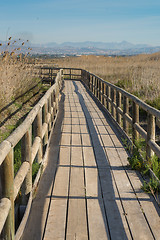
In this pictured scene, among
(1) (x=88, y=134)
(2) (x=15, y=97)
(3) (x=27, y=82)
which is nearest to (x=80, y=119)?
(1) (x=88, y=134)

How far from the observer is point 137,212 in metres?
3.37

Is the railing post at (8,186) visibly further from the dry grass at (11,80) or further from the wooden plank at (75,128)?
the dry grass at (11,80)

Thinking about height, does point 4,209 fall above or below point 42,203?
above

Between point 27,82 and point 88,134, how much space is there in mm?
6394

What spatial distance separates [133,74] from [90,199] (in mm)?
11765

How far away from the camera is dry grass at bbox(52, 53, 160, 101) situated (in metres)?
12.4

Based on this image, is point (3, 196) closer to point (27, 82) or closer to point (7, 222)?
point (7, 222)

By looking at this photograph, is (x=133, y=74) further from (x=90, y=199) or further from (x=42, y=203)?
(x=42, y=203)

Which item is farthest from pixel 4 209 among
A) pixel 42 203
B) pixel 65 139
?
pixel 65 139

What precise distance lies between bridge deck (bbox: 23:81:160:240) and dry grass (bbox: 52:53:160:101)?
5.91 meters

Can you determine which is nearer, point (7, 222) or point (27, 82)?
point (7, 222)

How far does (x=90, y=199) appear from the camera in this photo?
369cm

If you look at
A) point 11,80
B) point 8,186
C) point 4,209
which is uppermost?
point 11,80

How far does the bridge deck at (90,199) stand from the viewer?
9.90 feet
